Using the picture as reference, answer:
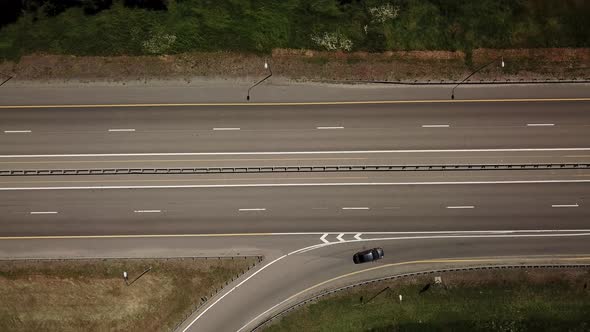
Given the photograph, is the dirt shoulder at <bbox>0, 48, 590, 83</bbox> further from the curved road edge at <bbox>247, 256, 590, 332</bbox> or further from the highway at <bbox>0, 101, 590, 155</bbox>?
the curved road edge at <bbox>247, 256, 590, 332</bbox>

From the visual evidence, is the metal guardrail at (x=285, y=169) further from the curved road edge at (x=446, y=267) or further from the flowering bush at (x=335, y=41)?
the flowering bush at (x=335, y=41)

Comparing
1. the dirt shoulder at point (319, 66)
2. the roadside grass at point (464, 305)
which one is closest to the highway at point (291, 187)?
the roadside grass at point (464, 305)

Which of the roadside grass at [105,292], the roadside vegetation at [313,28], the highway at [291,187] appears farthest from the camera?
the roadside vegetation at [313,28]

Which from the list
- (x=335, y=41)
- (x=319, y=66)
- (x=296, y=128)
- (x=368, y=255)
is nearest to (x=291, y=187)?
(x=296, y=128)

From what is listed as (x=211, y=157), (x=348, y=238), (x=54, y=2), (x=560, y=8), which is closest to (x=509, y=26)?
(x=560, y=8)

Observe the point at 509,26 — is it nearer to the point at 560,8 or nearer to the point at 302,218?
the point at 560,8

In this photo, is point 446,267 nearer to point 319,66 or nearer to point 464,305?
point 464,305

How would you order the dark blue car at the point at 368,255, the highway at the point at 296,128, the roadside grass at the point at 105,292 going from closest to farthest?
1. the dark blue car at the point at 368,255
2. the roadside grass at the point at 105,292
3. the highway at the point at 296,128
